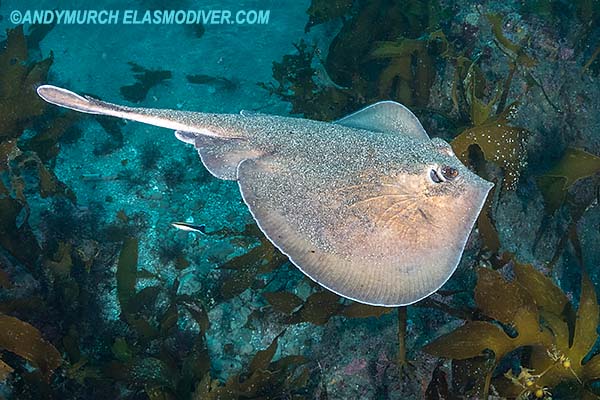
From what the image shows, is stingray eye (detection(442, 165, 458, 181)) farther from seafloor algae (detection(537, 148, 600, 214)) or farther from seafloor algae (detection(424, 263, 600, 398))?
seafloor algae (detection(537, 148, 600, 214))

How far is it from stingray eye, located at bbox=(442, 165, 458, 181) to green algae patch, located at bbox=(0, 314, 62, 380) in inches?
139

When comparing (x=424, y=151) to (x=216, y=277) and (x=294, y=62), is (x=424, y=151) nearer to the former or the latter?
(x=216, y=277)

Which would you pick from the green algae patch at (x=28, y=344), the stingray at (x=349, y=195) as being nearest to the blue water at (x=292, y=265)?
the green algae patch at (x=28, y=344)

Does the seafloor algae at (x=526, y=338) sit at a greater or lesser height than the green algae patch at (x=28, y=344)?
greater

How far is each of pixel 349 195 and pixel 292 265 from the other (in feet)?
7.14

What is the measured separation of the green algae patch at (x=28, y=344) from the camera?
145 inches

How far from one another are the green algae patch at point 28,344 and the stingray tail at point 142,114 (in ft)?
6.11

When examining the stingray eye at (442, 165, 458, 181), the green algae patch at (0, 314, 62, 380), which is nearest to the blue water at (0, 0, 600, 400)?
the green algae patch at (0, 314, 62, 380)

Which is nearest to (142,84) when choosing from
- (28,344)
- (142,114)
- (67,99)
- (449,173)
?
(67,99)

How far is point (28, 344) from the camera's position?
3730 millimetres

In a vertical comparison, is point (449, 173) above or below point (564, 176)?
above

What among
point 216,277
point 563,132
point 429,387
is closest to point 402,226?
point 429,387

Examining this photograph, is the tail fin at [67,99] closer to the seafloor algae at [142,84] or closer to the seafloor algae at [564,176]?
the seafloor algae at [564,176]

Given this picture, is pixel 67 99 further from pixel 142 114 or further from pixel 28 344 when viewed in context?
pixel 28 344
